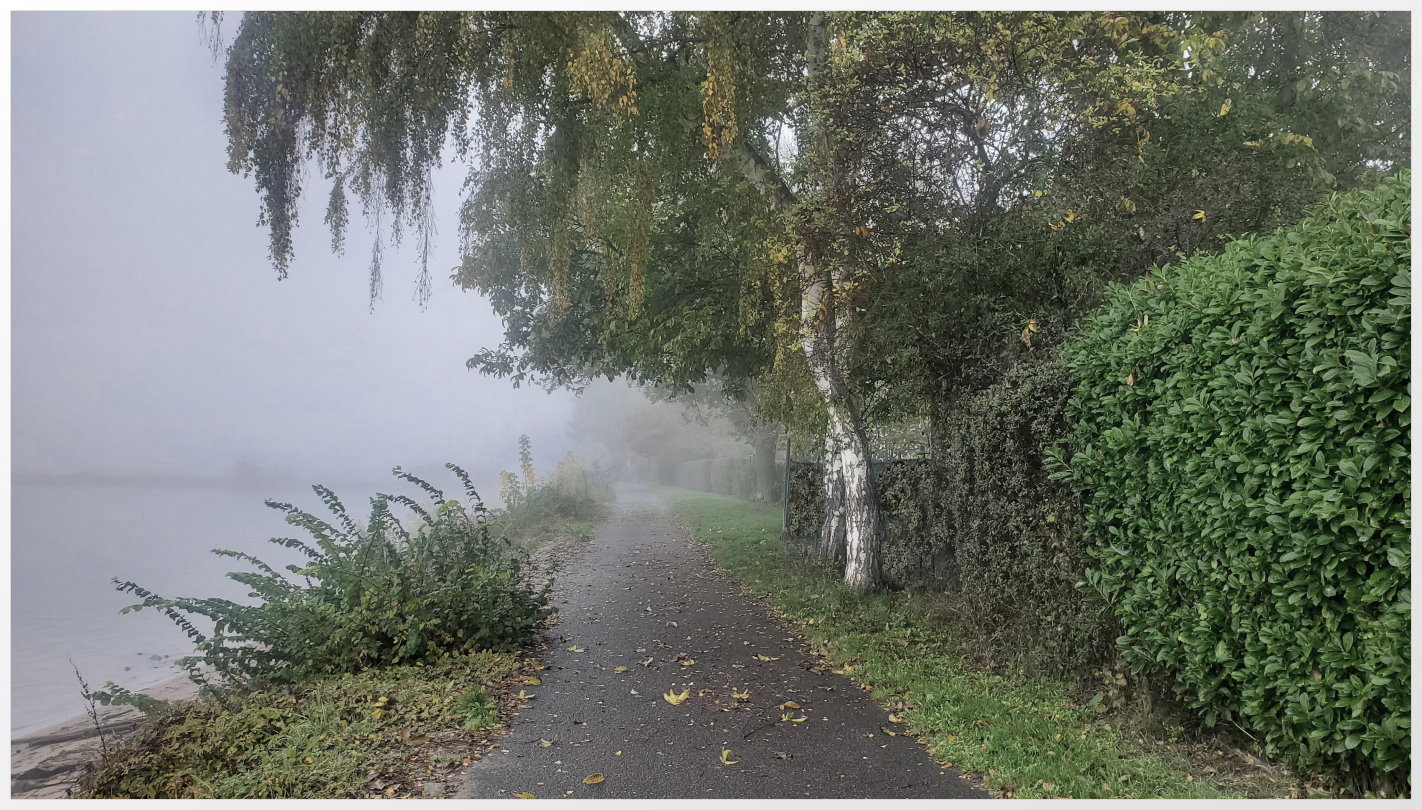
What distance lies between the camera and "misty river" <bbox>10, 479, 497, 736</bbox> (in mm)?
4887

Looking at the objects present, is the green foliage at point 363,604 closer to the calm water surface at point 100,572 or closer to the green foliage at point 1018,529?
the calm water surface at point 100,572

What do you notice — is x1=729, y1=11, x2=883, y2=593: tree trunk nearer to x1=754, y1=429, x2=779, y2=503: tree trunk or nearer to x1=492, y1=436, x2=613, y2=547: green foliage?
x1=492, y1=436, x2=613, y2=547: green foliage

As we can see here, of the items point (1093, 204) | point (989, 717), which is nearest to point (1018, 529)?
point (989, 717)

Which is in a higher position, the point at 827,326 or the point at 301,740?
the point at 827,326

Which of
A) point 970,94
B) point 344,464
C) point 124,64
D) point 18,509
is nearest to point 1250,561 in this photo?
point 970,94

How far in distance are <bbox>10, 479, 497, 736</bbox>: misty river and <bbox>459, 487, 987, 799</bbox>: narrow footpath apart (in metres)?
2.63

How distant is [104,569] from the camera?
671 cm

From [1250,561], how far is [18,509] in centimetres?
637

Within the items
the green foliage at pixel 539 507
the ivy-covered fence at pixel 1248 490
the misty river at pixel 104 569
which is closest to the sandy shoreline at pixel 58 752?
the misty river at pixel 104 569

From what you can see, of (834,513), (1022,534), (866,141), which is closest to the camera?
(1022,534)

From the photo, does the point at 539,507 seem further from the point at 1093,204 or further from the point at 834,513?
the point at 1093,204

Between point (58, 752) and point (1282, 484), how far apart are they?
6861 mm

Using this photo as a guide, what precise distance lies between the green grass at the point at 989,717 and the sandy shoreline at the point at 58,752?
4.74 metres

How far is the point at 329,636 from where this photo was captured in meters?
5.69
